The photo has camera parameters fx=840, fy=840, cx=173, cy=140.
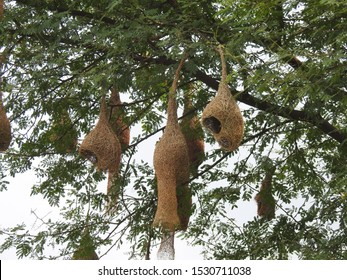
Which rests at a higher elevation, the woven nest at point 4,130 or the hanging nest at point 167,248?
the woven nest at point 4,130

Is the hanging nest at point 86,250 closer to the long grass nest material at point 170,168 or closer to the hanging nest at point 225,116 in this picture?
the long grass nest material at point 170,168

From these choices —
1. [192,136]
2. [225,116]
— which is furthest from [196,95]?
[225,116]

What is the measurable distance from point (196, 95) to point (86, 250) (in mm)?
2190

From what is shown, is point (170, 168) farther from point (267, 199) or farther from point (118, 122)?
point (118, 122)

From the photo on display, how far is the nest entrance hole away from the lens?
20.5ft

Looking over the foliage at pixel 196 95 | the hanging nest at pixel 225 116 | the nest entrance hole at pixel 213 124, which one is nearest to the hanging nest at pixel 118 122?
the foliage at pixel 196 95

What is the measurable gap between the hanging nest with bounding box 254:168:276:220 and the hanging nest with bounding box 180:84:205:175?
73 centimetres

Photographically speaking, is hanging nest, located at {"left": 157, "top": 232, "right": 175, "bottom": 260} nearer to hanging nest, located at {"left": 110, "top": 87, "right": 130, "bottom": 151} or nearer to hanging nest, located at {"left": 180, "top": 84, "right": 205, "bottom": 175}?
hanging nest, located at {"left": 180, "top": 84, "right": 205, "bottom": 175}

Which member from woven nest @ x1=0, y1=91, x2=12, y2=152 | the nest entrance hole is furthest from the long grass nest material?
woven nest @ x1=0, y1=91, x2=12, y2=152

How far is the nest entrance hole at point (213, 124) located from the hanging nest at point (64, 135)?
11.6 ft

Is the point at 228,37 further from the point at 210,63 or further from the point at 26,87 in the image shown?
the point at 26,87

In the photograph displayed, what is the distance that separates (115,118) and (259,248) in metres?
2.16

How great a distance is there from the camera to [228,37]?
743 cm

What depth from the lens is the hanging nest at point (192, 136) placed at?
346 inches
